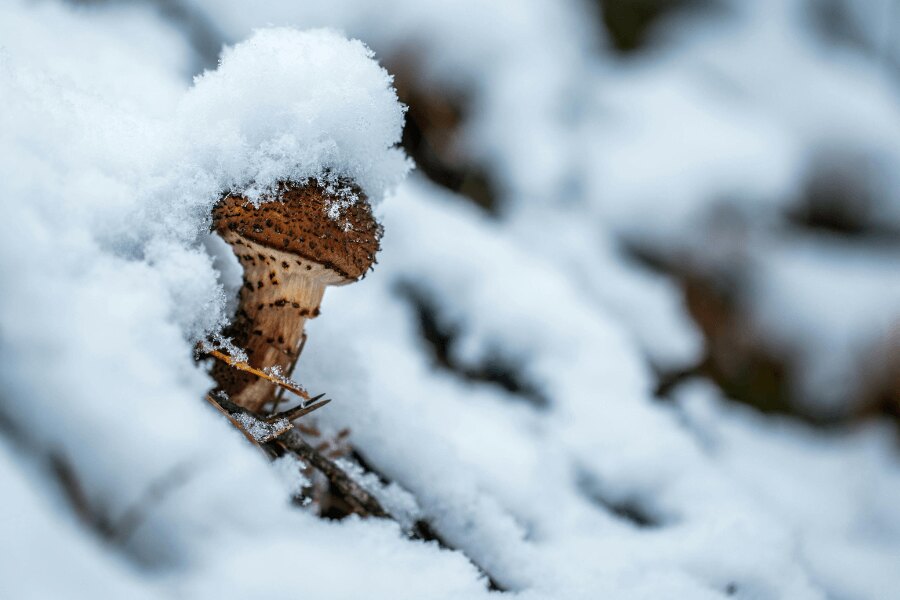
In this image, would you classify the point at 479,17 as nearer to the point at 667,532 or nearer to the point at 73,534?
the point at 667,532

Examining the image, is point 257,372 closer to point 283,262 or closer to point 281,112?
point 283,262

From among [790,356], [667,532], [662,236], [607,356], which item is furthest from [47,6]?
A: [790,356]

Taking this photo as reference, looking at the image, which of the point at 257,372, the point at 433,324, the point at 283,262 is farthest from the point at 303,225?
the point at 433,324

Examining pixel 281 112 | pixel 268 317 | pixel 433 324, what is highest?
pixel 433 324

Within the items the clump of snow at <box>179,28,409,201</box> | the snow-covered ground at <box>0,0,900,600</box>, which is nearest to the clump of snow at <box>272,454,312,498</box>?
the snow-covered ground at <box>0,0,900,600</box>

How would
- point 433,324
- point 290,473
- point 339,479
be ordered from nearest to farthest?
point 290,473
point 339,479
point 433,324

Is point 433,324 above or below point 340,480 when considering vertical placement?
above

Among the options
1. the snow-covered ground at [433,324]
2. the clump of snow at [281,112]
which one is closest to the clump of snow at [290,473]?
the snow-covered ground at [433,324]
